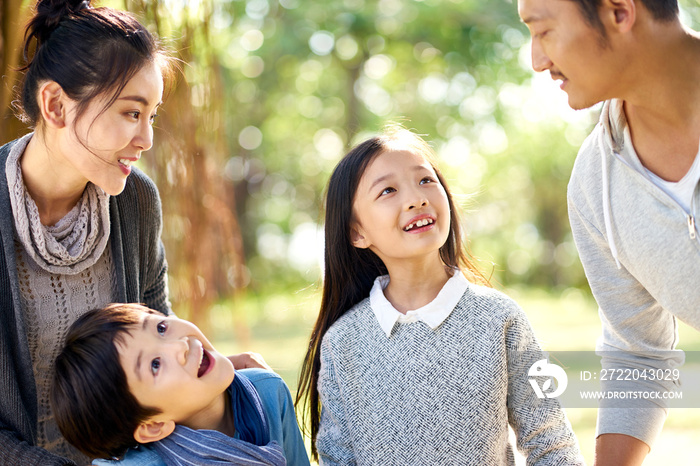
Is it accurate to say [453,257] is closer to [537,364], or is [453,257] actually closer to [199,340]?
[537,364]

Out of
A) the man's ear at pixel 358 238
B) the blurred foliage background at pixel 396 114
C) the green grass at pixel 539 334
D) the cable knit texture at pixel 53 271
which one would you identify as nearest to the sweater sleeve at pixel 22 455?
the cable knit texture at pixel 53 271

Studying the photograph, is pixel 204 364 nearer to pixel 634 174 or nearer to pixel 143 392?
pixel 143 392

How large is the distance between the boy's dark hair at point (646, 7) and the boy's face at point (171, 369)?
1167mm

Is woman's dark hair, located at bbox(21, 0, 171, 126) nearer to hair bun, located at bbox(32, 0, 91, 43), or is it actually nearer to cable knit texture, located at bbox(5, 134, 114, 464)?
hair bun, located at bbox(32, 0, 91, 43)

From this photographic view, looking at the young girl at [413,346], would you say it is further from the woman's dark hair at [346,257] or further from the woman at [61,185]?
the woman at [61,185]

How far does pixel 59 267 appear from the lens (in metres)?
1.97

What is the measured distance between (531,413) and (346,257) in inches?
28.0

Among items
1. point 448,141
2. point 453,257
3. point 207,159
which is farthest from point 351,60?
point 453,257

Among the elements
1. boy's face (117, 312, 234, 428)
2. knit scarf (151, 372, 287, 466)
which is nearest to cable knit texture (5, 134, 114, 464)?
boy's face (117, 312, 234, 428)

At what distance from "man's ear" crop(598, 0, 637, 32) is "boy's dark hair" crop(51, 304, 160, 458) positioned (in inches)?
50.9

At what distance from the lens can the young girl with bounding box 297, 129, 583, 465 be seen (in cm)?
179

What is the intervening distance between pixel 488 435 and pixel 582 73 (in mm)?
911

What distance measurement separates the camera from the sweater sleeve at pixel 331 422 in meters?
1.93

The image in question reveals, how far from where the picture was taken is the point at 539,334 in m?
6.40
